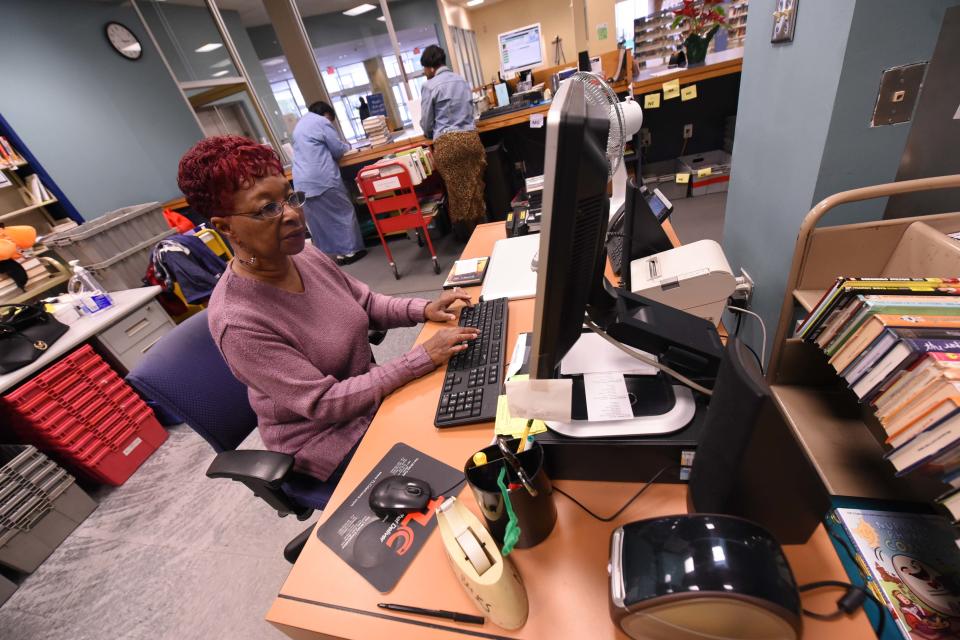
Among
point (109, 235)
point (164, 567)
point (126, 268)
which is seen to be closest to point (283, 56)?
point (109, 235)

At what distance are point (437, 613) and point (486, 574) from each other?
130mm

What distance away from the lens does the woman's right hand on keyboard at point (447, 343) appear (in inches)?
39.8

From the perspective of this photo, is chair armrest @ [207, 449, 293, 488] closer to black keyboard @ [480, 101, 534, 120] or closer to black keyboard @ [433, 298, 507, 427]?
black keyboard @ [433, 298, 507, 427]

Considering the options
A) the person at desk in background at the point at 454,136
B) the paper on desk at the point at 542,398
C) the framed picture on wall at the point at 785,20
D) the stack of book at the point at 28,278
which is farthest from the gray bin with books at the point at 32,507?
the framed picture on wall at the point at 785,20

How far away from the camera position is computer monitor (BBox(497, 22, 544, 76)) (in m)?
6.12

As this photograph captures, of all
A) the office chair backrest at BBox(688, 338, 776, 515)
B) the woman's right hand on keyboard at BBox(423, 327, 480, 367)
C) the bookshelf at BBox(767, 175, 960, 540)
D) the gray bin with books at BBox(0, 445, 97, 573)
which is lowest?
the gray bin with books at BBox(0, 445, 97, 573)

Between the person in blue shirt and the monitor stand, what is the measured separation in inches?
131

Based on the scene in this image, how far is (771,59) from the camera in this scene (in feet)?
4.38

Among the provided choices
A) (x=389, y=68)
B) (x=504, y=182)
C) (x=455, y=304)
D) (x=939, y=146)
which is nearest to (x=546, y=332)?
(x=455, y=304)

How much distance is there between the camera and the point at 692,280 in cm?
90

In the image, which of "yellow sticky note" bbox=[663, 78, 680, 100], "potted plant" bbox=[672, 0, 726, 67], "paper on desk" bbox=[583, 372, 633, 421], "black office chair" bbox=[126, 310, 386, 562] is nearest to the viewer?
"paper on desk" bbox=[583, 372, 633, 421]

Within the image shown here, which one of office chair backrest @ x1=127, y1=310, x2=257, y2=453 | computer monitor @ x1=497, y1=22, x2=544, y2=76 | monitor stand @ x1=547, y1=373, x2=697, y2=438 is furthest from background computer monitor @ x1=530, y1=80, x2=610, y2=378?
computer monitor @ x1=497, y1=22, x2=544, y2=76

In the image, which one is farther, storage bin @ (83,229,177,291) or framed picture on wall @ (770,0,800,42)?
storage bin @ (83,229,177,291)

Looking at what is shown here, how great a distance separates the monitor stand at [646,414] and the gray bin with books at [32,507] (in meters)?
2.42
